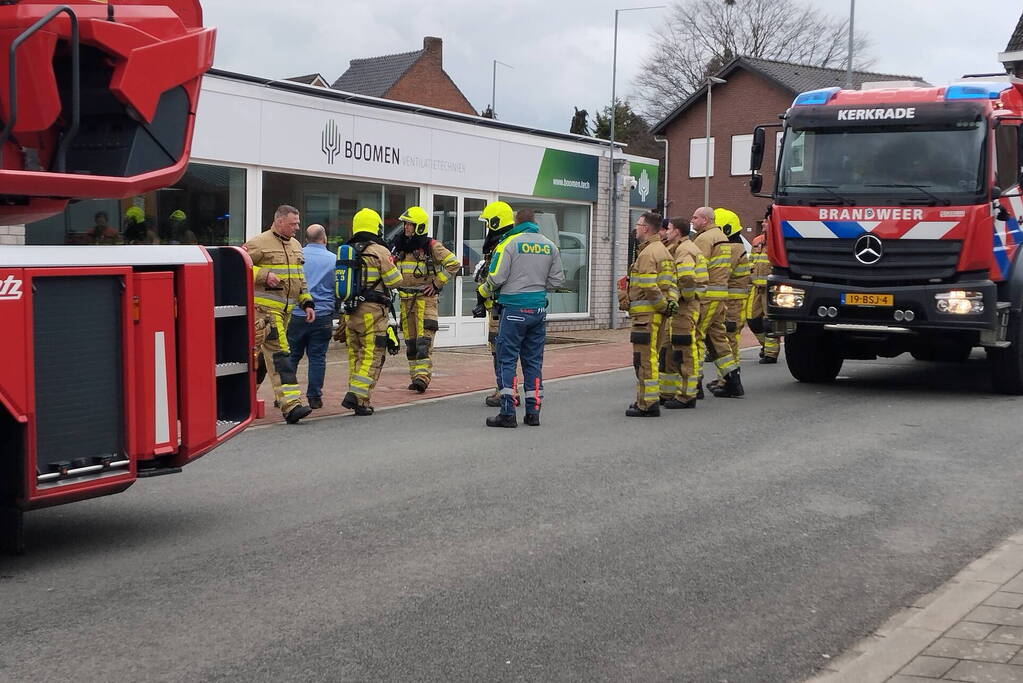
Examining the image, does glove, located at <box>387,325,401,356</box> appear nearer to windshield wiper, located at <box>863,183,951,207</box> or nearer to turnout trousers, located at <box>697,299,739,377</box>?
turnout trousers, located at <box>697,299,739,377</box>

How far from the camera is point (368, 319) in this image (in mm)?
11938

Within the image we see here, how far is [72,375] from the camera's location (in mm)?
6016

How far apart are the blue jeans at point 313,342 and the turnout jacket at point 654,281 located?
292 cm

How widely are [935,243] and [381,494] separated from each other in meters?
7.19

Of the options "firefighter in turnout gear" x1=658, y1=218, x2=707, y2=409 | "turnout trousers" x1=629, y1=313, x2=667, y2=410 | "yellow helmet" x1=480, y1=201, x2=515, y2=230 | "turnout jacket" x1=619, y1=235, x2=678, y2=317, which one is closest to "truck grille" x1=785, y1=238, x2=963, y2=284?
"firefighter in turnout gear" x1=658, y1=218, x2=707, y2=409

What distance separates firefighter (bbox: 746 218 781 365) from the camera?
16.8 metres

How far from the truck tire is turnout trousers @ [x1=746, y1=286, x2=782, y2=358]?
4076 mm

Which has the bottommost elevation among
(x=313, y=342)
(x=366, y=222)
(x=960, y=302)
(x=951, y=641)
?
(x=951, y=641)

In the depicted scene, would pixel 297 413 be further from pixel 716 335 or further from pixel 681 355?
pixel 716 335

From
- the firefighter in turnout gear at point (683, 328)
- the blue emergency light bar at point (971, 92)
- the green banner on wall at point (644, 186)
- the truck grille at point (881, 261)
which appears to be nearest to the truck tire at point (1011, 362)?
the truck grille at point (881, 261)

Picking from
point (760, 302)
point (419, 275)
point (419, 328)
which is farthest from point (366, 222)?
point (760, 302)

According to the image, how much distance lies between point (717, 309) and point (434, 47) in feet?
158

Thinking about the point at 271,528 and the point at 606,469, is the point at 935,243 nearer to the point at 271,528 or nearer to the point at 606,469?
the point at 606,469

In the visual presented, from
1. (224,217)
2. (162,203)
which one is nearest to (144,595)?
(162,203)
